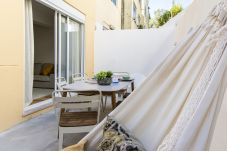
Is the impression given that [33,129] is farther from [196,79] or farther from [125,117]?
[196,79]

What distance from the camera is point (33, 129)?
316 centimetres

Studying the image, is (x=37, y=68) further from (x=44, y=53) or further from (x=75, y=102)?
(x=75, y=102)

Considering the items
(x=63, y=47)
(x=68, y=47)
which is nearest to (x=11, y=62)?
(x=63, y=47)

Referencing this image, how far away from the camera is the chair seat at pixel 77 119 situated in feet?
7.43

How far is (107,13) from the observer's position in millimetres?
9102

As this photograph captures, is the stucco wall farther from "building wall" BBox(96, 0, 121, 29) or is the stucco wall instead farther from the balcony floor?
the balcony floor

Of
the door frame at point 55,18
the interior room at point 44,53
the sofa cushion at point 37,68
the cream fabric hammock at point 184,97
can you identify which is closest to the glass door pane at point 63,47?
the door frame at point 55,18

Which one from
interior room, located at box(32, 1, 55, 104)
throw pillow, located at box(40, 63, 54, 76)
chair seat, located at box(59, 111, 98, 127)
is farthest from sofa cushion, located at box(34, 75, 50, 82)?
chair seat, located at box(59, 111, 98, 127)

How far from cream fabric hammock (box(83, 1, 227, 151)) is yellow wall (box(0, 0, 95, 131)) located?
6.11 feet

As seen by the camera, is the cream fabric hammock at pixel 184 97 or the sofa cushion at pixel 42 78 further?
the sofa cushion at pixel 42 78

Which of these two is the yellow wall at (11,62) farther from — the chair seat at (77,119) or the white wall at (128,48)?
the white wall at (128,48)

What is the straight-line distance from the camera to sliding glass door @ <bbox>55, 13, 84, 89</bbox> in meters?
4.80

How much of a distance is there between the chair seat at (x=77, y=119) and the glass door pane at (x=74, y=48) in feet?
9.87

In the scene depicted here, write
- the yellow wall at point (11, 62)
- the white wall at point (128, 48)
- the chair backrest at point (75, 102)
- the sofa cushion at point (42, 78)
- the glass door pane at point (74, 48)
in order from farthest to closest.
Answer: the white wall at point (128, 48) < the sofa cushion at point (42, 78) < the glass door pane at point (74, 48) < the yellow wall at point (11, 62) < the chair backrest at point (75, 102)
